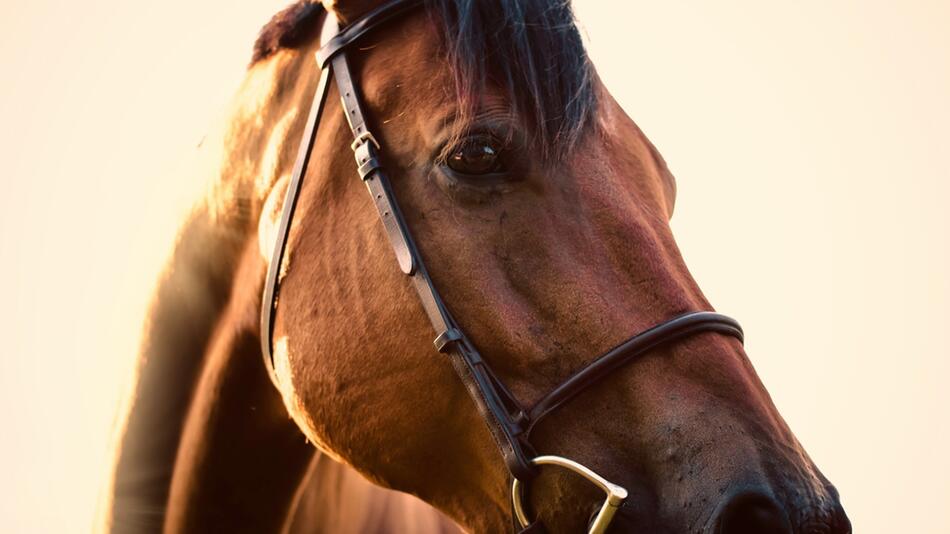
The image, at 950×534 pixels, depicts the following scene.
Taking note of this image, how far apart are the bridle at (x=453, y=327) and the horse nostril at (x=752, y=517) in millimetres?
220

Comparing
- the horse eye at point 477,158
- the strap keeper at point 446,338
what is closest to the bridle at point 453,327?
the strap keeper at point 446,338

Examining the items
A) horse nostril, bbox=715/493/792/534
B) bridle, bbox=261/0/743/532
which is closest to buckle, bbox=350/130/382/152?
bridle, bbox=261/0/743/532

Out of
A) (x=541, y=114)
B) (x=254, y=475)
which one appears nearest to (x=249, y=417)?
(x=254, y=475)

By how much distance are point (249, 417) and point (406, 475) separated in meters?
0.82

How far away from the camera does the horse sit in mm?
1850

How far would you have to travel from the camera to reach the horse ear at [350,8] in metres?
2.48

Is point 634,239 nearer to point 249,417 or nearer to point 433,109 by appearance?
point 433,109

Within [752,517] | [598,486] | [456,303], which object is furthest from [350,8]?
[752,517]

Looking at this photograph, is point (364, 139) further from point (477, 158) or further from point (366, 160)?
point (477, 158)

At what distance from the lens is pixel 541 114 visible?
85.7 inches

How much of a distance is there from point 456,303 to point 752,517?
0.88 m

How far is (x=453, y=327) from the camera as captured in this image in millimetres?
2062

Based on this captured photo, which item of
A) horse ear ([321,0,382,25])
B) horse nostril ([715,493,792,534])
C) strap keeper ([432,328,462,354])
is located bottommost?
horse nostril ([715,493,792,534])

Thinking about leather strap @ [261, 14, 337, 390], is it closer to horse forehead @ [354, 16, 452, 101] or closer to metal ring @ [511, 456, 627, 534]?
horse forehead @ [354, 16, 452, 101]
